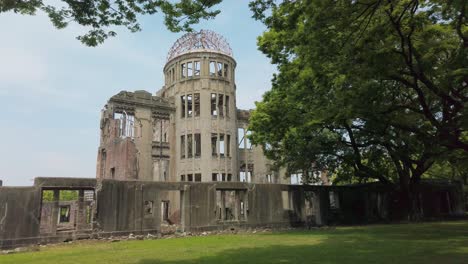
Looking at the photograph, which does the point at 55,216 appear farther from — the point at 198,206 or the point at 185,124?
the point at 185,124

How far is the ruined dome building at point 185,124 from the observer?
31578 mm

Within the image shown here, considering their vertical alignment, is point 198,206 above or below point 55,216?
above

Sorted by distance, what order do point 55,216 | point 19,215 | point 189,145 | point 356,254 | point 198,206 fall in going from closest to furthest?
point 356,254 < point 19,215 < point 55,216 < point 198,206 < point 189,145

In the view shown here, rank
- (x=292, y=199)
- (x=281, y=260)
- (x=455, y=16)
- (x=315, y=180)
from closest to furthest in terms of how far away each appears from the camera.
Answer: (x=281, y=260) < (x=455, y=16) < (x=292, y=199) < (x=315, y=180)

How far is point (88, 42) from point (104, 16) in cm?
73

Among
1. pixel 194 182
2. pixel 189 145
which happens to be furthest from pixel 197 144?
pixel 194 182

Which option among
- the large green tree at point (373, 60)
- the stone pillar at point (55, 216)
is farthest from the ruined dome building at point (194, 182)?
the large green tree at point (373, 60)

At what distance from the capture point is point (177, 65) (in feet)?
112

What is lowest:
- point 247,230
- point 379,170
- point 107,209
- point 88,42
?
point 247,230

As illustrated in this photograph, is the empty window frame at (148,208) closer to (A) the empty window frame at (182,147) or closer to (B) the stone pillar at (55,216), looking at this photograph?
(B) the stone pillar at (55,216)

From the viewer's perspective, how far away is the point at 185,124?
33281 millimetres

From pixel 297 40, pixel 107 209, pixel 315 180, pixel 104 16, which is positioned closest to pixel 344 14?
pixel 297 40

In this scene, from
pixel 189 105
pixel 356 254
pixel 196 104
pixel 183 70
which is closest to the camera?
pixel 356 254

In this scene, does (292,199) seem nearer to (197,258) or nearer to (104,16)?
(197,258)
